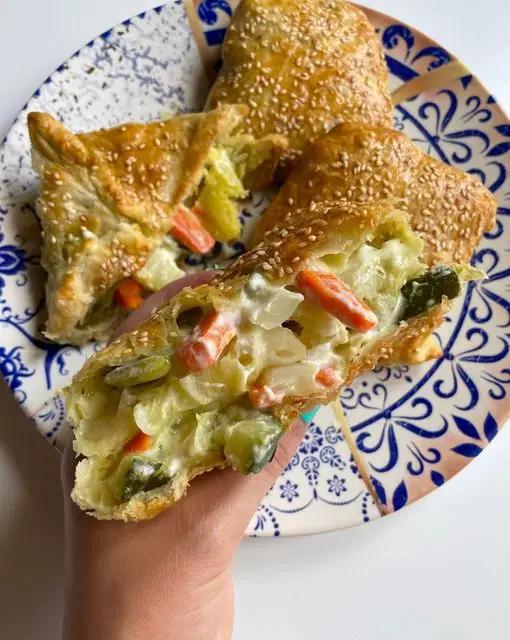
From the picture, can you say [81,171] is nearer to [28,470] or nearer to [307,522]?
[28,470]

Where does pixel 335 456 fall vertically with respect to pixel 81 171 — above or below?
below

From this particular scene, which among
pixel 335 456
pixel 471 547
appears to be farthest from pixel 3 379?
pixel 471 547

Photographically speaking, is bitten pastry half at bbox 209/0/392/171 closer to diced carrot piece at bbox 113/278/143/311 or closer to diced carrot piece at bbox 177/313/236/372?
diced carrot piece at bbox 113/278/143/311

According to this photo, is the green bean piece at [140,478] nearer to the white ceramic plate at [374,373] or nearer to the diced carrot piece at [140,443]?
the diced carrot piece at [140,443]

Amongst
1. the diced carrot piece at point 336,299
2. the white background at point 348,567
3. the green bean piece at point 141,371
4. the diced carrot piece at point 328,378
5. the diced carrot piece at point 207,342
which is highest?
the diced carrot piece at point 336,299

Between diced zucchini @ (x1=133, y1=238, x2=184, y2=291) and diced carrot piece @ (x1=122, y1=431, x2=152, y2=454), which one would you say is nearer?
diced carrot piece @ (x1=122, y1=431, x2=152, y2=454)

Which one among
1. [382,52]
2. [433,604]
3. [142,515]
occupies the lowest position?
[433,604]

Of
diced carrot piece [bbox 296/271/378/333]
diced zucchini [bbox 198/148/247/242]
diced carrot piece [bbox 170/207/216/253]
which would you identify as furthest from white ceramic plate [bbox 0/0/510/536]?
diced carrot piece [bbox 296/271/378/333]

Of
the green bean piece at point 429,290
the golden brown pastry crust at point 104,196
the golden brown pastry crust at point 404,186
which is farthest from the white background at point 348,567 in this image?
the green bean piece at point 429,290
